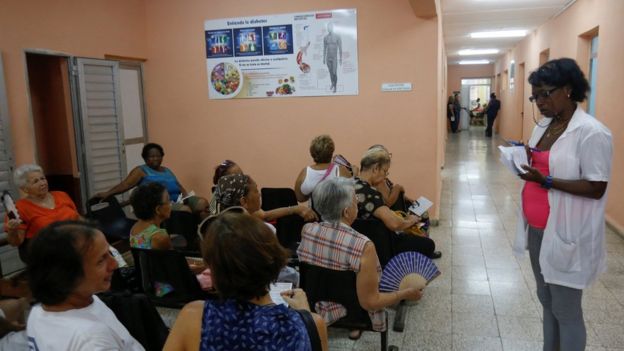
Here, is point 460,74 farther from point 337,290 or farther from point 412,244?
point 337,290

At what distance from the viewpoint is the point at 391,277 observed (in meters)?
2.68

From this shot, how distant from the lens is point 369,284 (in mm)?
2139

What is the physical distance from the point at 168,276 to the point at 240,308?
1.46m

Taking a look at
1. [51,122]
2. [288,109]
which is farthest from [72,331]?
[51,122]

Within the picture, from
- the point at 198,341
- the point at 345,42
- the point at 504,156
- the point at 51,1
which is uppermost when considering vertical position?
the point at 51,1

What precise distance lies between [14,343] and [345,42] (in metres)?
4.59

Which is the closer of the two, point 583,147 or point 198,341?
point 198,341

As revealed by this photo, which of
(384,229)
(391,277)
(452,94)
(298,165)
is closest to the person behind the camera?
(391,277)

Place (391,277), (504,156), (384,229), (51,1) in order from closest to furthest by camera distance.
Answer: (504,156) → (391,277) → (384,229) → (51,1)

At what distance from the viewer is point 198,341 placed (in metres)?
1.20

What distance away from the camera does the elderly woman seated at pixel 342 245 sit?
6.95 feet

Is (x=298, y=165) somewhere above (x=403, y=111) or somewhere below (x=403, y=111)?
below

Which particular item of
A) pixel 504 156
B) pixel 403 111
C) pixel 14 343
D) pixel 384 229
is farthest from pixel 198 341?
pixel 403 111

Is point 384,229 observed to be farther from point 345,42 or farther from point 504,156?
point 345,42
